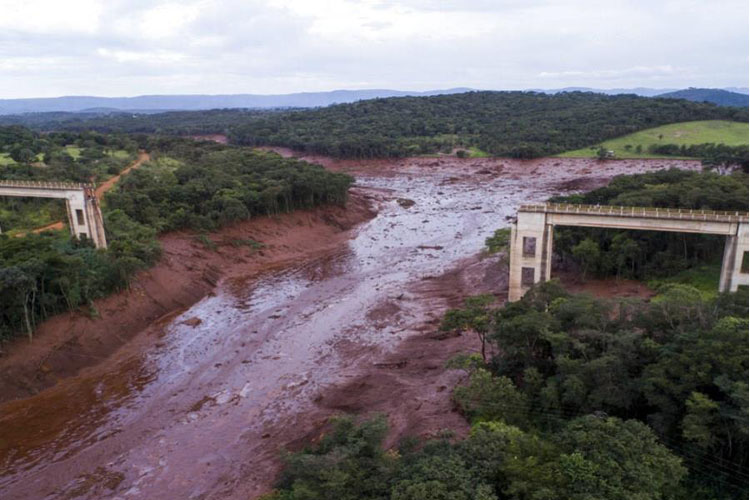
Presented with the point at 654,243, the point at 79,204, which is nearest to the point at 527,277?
the point at 654,243

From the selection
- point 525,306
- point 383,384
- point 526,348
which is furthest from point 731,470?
point 383,384

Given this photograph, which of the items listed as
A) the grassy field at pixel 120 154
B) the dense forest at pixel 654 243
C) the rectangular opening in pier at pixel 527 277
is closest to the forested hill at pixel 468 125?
the grassy field at pixel 120 154

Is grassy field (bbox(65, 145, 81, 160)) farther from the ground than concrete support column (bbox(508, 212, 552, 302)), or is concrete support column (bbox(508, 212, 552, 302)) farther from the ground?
grassy field (bbox(65, 145, 81, 160))

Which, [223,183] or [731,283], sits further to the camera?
[223,183]

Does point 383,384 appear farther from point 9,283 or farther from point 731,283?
point 731,283

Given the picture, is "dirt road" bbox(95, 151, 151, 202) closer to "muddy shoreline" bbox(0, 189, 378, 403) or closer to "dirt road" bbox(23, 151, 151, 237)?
"dirt road" bbox(23, 151, 151, 237)

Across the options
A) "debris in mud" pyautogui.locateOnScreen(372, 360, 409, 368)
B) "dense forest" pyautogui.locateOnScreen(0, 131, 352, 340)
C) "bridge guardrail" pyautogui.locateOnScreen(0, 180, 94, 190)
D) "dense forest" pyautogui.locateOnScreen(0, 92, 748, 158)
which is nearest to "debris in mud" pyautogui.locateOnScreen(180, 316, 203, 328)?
"dense forest" pyautogui.locateOnScreen(0, 131, 352, 340)
